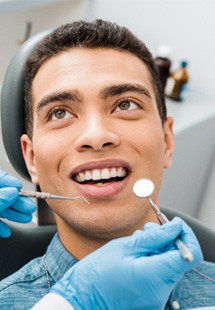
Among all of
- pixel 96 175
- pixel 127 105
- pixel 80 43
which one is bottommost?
pixel 96 175

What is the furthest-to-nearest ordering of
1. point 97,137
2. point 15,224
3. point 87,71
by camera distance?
point 15,224
point 87,71
point 97,137

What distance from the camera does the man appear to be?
105 centimetres

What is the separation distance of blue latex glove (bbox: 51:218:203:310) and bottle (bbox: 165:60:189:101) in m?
1.27

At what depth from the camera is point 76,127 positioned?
42.8 inches

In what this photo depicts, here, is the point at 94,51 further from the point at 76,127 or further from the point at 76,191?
the point at 76,191

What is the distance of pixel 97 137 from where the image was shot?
102 centimetres

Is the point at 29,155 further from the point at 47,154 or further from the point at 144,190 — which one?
the point at 144,190

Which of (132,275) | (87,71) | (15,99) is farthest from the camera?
(15,99)

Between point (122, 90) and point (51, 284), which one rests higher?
point (122, 90)

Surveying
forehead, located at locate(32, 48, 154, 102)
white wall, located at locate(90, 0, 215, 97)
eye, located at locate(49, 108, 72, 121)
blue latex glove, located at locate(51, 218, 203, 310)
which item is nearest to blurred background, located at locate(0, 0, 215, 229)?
white wall, located at locate(90, 0, 215, 97)

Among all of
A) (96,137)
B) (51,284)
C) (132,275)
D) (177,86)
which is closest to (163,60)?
(177,86)

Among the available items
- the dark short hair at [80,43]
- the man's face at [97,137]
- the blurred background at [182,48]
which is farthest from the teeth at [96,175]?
the blurred background at [182,48]

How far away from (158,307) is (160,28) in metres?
1.62

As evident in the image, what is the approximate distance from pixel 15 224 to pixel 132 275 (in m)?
0.60
